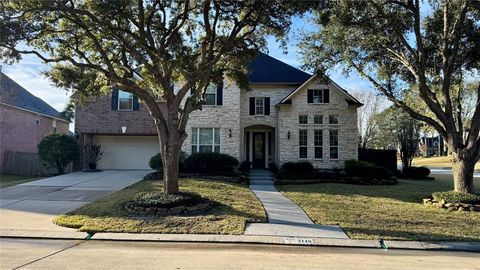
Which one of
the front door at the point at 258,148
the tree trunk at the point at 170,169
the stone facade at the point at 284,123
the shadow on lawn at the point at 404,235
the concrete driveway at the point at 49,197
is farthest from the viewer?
the front door at the point at 258,148

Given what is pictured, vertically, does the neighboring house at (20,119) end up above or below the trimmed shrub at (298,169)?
above

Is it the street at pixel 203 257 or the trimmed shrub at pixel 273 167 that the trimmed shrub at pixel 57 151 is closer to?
the trimmed shrub at pixel 273 167

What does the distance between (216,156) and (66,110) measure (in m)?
25.9

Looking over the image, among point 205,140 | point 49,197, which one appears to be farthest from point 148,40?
point 205,140

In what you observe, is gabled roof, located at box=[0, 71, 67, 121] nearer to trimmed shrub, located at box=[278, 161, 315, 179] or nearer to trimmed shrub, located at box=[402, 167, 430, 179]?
trimmed shrub, located at box=[278, 161, 315, 179]

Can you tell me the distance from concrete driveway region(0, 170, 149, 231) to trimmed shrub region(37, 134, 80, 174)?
80.6 inches

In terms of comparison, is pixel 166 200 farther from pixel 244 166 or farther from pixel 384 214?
pixel 244 166

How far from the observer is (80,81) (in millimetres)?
14445

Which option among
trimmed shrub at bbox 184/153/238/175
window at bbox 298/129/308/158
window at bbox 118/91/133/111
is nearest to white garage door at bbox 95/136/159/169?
window at bbox 118/91/133/111

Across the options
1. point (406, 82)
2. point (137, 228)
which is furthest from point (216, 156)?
point (137, 228)

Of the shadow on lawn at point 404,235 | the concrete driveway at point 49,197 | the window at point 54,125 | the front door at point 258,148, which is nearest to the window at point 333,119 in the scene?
the front door at point 258,148

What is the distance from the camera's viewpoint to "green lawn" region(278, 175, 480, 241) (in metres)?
10.2

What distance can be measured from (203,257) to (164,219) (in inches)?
139

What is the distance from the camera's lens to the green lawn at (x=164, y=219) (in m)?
10.0
